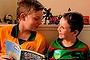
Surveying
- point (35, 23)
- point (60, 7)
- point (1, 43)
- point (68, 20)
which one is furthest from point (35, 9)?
point (60, 7)

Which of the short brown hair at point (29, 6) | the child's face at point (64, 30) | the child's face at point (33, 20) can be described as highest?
the short brown hair at point (29, 6)

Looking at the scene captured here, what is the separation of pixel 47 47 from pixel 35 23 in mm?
234

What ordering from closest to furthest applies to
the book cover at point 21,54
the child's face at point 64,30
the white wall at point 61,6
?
1. the book cover at point 21,54
2. the child's face at point 64,30
3. the white wall at point 61,6

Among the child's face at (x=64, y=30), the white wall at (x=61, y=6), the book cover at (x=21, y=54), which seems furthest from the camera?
the white wall at (x=61, y=6)

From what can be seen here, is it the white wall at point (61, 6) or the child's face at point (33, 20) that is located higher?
the white wall at point (61, 6)

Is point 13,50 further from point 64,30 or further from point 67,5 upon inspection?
point 67,5

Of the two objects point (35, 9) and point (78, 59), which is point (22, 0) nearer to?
point (35, 9)

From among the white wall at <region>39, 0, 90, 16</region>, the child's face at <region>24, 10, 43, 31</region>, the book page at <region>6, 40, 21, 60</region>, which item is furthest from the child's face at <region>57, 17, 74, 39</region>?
the white wall at <region>39, 0, 90, 16</region>

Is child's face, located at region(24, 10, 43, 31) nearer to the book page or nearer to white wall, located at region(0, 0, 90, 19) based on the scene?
the book page

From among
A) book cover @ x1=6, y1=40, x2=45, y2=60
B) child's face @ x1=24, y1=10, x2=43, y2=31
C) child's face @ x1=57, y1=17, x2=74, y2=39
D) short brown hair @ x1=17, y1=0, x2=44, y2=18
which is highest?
short brown hair @ x1=17, y1=0, x2=44, y2=18

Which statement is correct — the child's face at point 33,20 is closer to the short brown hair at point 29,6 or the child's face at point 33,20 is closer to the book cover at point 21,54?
the short brown hair at point 29,6

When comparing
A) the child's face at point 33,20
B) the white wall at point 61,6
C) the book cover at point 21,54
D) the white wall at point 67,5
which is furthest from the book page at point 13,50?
the white wall at point 67,5

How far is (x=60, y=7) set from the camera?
235cm

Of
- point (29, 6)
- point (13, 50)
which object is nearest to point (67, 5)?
point (29, 6)
